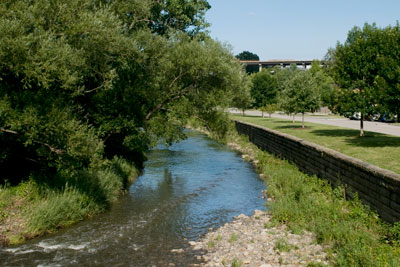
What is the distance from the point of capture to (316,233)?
11992 millimetres

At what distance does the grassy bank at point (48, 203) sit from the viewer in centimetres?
1278

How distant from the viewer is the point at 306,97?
113 feet

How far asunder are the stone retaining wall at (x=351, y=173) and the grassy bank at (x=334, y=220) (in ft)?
1.19

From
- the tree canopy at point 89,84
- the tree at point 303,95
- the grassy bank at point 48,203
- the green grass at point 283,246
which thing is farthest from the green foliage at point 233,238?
the tree at point 303,95

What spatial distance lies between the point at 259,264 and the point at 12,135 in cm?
949

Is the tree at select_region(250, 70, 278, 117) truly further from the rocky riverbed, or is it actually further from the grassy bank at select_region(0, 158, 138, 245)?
the rocky riverbed

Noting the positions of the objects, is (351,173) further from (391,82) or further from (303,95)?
(303,95)

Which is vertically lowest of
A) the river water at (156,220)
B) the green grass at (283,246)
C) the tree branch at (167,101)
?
the river water at (156,220)

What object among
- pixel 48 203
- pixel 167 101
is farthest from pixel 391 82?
pixel 48 203

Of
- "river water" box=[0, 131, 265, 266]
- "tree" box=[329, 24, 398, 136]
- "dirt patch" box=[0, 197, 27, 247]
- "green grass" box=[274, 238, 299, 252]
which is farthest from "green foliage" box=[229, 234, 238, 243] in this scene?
"tree" box=[329, 24, 398, 136]

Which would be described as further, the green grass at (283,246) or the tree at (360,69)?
the tree at (360,69)

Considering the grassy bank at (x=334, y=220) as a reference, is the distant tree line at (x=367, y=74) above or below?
above

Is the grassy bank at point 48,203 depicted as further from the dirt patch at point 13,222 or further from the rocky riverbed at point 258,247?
the rocky riverbed at point 258,247

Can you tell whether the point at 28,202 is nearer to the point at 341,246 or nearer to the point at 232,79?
the point at 341,246
